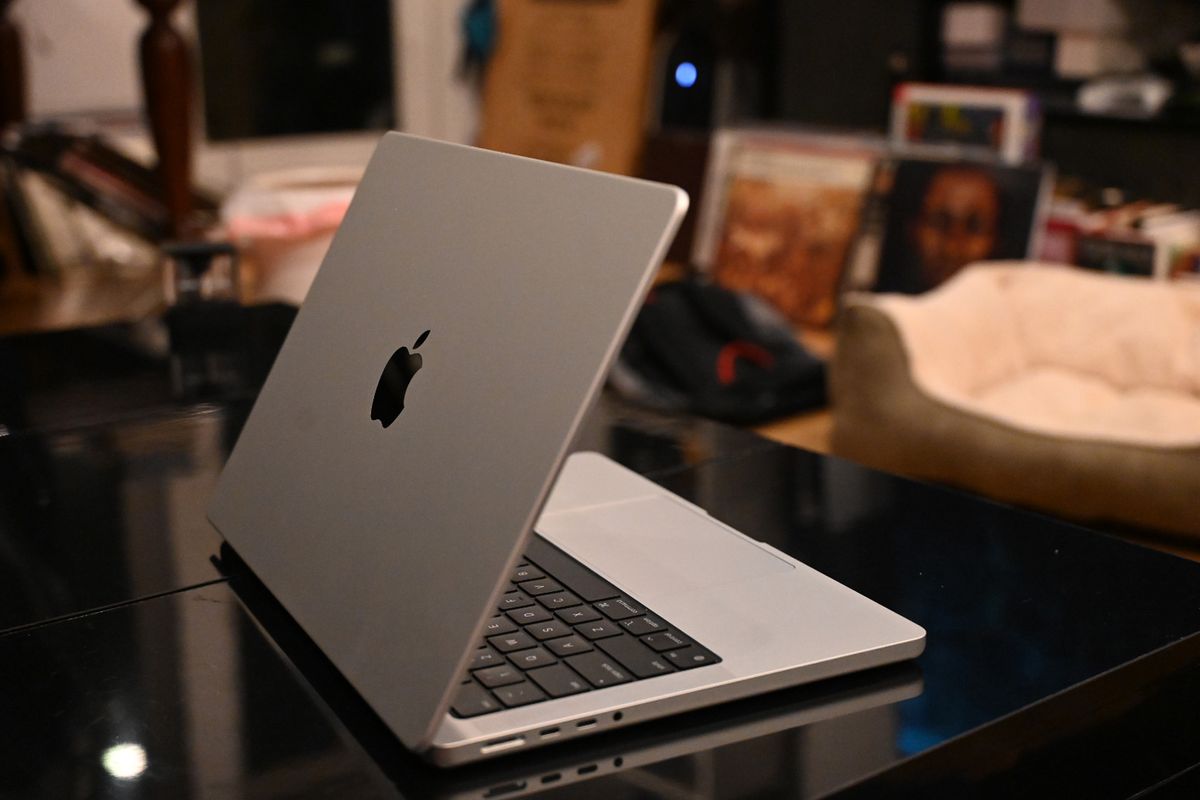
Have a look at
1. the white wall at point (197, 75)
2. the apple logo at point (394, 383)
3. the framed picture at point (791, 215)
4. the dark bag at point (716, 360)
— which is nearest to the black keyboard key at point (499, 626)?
the apple logo at point (394, 383)

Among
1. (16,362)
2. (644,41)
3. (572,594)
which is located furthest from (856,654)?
(644,41)

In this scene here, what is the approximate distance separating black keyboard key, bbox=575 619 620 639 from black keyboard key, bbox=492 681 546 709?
54 millimetres

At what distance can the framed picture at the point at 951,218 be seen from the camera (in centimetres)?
261

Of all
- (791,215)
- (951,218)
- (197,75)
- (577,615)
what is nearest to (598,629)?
(577,615)

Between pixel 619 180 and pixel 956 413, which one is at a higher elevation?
pixel 619 180

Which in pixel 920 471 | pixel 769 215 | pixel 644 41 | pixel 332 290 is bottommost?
pixel 920 471

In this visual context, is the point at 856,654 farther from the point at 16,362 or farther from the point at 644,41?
the point at 644,41

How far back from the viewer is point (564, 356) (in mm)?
479

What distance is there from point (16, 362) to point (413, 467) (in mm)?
728

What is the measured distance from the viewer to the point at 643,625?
564 mm

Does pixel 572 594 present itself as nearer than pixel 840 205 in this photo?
Yes

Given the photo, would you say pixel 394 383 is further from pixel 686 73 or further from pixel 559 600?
pixel 686 73

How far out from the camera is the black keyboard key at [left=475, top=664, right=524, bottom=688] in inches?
20.0

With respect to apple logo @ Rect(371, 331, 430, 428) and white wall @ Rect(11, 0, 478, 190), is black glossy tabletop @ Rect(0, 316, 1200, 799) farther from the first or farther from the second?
white wall @ Rect(11, 0, 478, 190)
